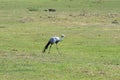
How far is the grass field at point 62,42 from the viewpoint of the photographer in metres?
16.6

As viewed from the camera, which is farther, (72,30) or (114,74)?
(72,30)

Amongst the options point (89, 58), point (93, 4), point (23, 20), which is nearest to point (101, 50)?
point (89, 58)

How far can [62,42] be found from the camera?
27078 mm

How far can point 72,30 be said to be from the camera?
3247cm

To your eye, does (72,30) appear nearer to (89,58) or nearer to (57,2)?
(89,58)

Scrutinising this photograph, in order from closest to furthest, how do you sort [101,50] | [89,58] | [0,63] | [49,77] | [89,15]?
1. [49,77]
2. [0,63]
3. [89,58]
4. [101,50]
5. [89,15]

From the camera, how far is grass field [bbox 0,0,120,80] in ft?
54.3

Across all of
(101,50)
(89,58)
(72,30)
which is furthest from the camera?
(72,30)

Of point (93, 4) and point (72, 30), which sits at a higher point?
point (72, 30)

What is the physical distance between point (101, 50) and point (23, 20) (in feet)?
49.8

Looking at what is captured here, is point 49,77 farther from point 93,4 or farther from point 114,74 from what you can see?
Answer: point 93,4

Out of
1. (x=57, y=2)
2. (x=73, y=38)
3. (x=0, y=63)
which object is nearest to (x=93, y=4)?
(x=57, y=2)

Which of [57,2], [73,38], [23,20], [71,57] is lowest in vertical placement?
[57,2]

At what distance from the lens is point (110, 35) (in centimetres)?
2973
